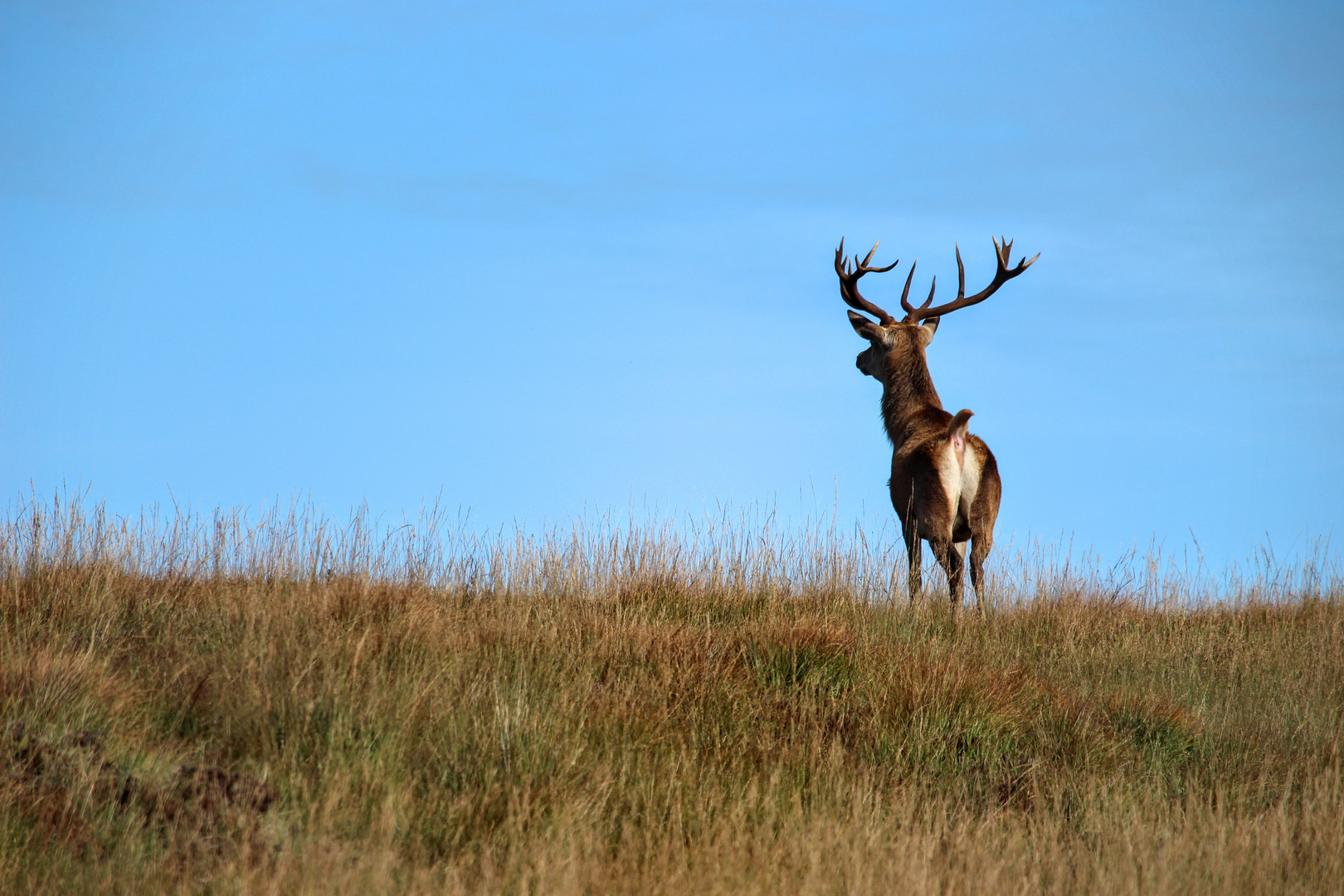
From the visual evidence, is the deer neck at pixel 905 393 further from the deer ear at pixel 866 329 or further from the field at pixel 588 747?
the field at pixel 588 747

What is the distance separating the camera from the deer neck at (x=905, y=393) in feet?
34.2

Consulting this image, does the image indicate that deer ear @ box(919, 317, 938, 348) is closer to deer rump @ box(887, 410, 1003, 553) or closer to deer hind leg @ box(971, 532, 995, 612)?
deer rump @ box(887, 410, 1003, 553)

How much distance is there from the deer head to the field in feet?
11.2

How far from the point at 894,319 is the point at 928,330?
1.23ft

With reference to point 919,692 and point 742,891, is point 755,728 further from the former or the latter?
point 742,891

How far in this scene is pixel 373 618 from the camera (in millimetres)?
6445

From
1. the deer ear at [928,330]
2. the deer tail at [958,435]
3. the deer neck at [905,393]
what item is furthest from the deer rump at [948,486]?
the deer ear at [928,330]

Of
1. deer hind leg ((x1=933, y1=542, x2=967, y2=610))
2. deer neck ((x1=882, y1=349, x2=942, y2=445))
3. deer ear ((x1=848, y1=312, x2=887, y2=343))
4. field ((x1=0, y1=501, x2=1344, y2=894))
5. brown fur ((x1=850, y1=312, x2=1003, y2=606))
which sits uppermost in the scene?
deer ear ((x1=848, y1=312, x2=887, y2=343))

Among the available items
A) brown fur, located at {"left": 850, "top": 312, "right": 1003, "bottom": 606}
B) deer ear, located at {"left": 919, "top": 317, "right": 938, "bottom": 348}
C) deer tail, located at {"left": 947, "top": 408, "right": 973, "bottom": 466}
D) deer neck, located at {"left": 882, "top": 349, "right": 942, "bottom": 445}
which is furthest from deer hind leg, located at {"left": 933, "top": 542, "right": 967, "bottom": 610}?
deer ear, located at {"left": 919, "top": 317, "right": 938, "bottom": 348}

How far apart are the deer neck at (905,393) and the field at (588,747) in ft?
8.55

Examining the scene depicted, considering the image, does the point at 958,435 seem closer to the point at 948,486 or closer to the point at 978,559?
the point at 948,486

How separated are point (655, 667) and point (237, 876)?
2956mm

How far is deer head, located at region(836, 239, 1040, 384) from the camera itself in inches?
427

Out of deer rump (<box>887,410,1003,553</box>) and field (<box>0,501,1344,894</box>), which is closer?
field (<box>0,501,1344,894</box>)
